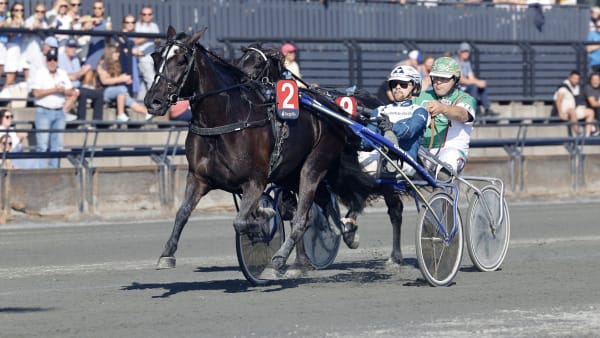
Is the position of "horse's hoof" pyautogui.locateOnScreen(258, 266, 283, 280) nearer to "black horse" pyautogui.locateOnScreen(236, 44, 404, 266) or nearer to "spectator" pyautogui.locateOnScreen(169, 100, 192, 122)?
"black horse" pyautogui.locateOnScreen(236, 44, 404, 266)

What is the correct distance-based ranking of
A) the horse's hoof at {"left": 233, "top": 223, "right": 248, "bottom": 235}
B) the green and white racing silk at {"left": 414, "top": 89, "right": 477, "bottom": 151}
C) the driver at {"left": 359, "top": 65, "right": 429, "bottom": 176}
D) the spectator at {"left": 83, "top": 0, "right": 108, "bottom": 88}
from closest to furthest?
1. the horse's hoof at {"left": 233, "top": 223, "right": 248, "bottom": 235}
2. the driver at {"left": 359, "top": 65, "right": 429, "bottom": 176}
3. the green and white racing silk at {"left": 414, "top": 89, "right": 477, "bottom": 151}
4. the spectator at {"left": 83, "top": 0, "right": 108, "bottom": 88}

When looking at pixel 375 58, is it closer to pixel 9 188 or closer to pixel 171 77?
pixel 9 188

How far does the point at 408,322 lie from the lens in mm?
7695

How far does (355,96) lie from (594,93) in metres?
11.7

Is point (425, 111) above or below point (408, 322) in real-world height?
above

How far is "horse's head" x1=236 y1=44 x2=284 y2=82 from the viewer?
1005 cm

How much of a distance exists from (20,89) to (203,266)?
699cm

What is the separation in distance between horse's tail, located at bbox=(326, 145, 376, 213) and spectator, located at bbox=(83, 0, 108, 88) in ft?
27.6

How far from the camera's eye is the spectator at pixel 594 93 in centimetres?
2198

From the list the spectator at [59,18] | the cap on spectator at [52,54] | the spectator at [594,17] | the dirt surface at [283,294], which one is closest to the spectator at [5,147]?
the cap on spectator at [52,54]

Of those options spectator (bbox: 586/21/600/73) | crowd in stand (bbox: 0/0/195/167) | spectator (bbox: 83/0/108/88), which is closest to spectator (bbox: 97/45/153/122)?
crowd in stand (bbox: 0/0/195/167)

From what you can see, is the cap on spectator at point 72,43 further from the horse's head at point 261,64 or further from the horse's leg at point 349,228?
the horse's head at point 261,64

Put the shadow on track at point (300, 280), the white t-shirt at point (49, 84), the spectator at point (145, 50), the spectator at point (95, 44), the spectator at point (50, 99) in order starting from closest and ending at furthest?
the shadow on track at point (300, 280) → the spectator at point (50, 99) → the white t-shirt at point (49, 84) → the spectator at point (95, 44) → the spectator at point (145, 50)

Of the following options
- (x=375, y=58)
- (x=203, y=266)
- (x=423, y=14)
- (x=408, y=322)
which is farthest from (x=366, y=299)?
(x=423, y=14)
